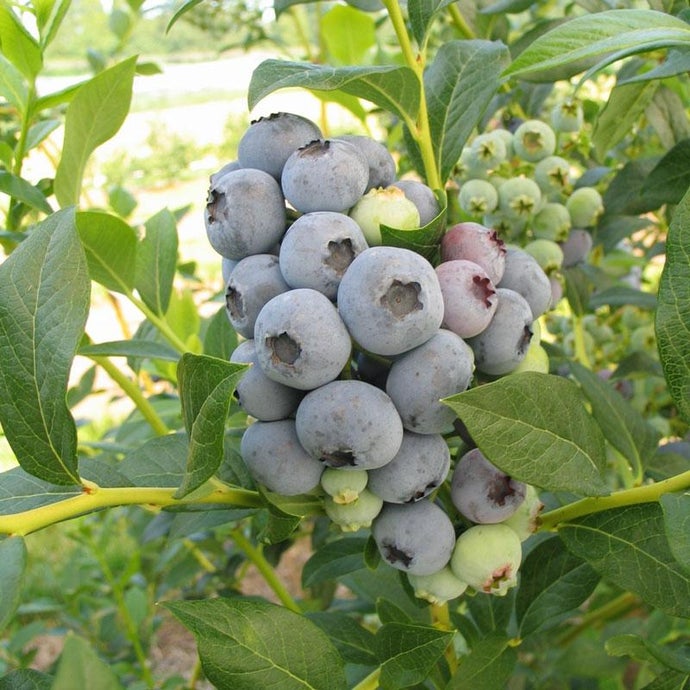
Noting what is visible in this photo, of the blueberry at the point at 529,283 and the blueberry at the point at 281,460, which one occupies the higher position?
the blueberry at the point at 529,283

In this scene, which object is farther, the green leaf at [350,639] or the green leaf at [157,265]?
the green leaf at [157,265]

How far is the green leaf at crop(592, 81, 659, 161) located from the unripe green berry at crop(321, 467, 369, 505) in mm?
600

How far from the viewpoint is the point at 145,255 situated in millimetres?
1021

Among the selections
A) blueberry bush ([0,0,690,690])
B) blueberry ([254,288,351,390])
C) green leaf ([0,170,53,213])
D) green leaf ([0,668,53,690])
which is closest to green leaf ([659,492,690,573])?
blueberry bush ([0,0,690,690])

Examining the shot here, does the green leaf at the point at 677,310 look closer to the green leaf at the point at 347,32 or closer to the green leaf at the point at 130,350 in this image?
the green leaf at the point at 130,350

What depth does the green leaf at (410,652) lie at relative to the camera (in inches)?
26.8

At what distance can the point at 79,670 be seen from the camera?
1.33ft

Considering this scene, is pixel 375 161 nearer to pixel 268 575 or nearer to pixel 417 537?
pixel 417 537

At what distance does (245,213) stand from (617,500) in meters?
0.39

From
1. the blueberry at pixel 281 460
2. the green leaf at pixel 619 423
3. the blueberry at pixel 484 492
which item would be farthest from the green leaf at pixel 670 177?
the blueberry at pixel 281 460

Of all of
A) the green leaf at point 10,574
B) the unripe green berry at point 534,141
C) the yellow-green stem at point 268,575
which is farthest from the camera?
the yellow-green stem at point 268,575

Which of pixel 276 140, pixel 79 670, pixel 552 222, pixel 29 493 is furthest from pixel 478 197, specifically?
pixel 79 670

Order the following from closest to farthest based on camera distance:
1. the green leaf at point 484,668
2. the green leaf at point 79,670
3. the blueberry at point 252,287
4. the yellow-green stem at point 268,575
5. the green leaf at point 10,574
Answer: the green leaf at point 79,670
the green leaf at point 10,574
the blueberry at point 252,287
the green leaf at point 484,668
the yellow-green stem at point 268,575

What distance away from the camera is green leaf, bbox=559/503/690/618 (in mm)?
646
